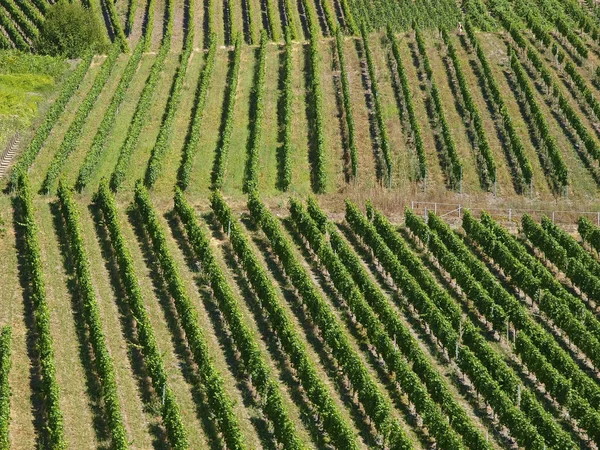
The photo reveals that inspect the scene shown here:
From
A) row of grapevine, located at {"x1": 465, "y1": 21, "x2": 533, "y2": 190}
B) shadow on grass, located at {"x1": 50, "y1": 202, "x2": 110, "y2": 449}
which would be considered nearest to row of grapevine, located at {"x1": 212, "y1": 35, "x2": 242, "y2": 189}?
shadow on grass, located at {"x1": 50, "y1": 202, "x2": 110, "y2": 449}

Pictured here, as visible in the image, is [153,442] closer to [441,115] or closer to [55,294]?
[55,294]

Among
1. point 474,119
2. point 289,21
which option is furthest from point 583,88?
point 289,21

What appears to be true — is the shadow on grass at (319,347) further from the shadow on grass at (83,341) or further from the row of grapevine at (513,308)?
the shadow on grass at (83,341)

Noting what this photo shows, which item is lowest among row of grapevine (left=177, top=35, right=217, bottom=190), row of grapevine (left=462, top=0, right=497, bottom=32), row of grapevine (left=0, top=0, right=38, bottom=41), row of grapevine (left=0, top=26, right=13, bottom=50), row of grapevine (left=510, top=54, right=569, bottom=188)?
row of grapevine (left=510, top=54, right=569, bottom=188)

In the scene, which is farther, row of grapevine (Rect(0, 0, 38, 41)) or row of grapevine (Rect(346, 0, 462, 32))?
row of grapevine (Rect(346, 0, 462, 32))

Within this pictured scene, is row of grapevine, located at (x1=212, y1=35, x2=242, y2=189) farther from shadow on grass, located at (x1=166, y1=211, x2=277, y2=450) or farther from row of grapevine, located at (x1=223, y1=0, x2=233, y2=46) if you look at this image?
shadow on grass, located at (x1=166, y1=211, x2=277, y2=450)

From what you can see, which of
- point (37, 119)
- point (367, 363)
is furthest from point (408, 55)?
point (367, 363)
